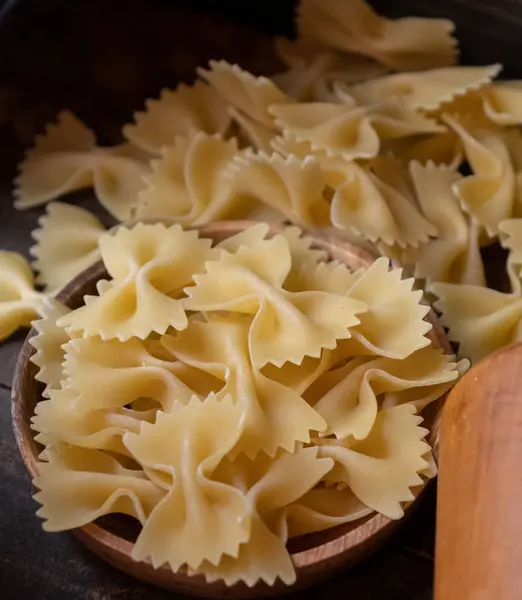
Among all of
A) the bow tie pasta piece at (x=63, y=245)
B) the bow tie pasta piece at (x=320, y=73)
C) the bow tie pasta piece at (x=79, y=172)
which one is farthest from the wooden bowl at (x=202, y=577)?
the bow tie pasta piece at (x=320, y=73)

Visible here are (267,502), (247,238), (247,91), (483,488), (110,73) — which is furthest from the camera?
(110,73)

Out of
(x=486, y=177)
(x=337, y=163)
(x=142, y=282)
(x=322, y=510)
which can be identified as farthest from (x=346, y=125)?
(x=322, y=510)

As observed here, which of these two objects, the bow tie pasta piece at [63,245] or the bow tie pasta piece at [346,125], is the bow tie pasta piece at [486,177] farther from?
the bow tie pasta piece at [63,245]

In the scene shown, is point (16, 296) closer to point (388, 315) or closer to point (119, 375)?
point (119, 375)

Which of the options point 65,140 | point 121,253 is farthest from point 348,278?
point 65,140

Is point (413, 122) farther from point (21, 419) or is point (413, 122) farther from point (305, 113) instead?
point (21, 419)
